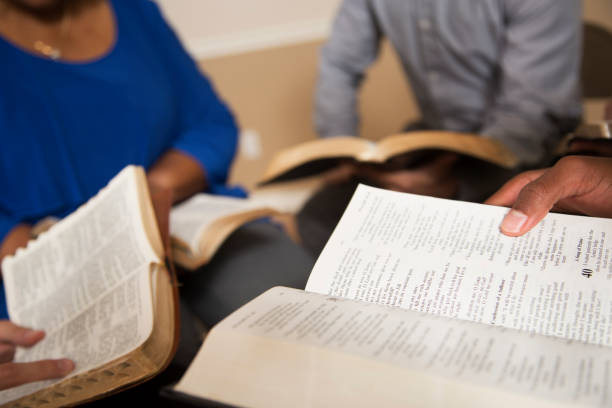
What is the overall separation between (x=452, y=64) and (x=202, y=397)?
989 millimetres

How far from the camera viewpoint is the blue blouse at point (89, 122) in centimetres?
75

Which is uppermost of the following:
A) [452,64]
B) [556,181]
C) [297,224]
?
[556,181]

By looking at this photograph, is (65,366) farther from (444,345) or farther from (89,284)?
(444,345)

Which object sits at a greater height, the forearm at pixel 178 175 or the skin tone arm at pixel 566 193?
the skin tone arm at pixel 566 193

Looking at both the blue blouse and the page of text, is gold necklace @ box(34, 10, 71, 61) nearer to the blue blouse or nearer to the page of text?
the blue blouse

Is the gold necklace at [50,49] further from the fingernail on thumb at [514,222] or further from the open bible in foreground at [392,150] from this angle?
the fingernail on thumb at [514,222]

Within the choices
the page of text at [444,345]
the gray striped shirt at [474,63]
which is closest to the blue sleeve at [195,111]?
the gray striped shirt at [474,63]

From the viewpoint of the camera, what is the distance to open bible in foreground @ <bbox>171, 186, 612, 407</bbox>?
0.89 ft

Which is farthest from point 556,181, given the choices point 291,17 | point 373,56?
point 291,17

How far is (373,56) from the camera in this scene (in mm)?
1270

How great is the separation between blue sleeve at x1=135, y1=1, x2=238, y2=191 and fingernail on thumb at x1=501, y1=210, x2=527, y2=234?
65 cm

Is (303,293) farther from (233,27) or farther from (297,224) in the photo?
(233,27)

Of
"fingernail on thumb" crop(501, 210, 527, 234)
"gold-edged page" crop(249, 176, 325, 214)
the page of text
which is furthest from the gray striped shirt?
"gold-edged page" crop(249, 176, 325, 214)

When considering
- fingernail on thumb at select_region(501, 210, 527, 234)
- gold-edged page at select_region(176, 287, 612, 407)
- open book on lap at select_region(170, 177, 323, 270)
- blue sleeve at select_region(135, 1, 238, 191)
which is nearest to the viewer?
gold-edged page at select_region(176, 287, 612, 407)
